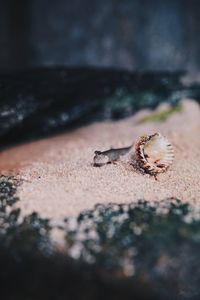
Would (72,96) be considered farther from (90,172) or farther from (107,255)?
(107,255)

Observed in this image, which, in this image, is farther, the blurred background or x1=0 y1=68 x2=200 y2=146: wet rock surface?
the blurred background

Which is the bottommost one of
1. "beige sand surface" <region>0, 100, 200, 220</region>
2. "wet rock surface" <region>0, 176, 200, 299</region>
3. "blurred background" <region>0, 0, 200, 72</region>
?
"wet rock surface" <region>0, 176, 200, 299</region>

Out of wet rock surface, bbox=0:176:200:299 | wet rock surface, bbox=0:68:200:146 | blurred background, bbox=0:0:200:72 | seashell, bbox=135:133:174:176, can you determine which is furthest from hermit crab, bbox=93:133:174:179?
blurred background, bbox=0:0:200:72

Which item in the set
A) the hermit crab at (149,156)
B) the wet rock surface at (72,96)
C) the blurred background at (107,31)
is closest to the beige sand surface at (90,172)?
the hermit crab at (149,156)

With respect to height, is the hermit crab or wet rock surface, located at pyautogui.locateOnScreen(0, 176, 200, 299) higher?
the hermit crab

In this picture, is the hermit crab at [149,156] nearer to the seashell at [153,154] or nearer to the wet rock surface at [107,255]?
the seashell at [153,154]

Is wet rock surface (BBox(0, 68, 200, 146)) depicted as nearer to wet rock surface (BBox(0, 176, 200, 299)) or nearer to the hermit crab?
the hermit crab
